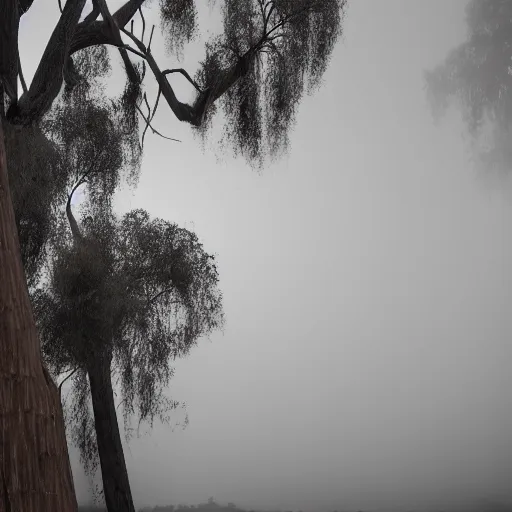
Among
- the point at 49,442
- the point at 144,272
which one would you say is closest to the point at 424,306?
the point at 144,272

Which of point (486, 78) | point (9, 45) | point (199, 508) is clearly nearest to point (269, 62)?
point (9, 45)

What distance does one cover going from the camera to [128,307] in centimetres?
586

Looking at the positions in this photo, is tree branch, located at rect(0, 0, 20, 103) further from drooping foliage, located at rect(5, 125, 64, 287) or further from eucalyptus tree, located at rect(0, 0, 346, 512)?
drooping foliage, located at rect(5, 125, 64, 287)

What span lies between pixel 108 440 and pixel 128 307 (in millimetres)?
1257

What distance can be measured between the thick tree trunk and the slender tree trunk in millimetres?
4647

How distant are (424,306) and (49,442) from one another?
20.4 m

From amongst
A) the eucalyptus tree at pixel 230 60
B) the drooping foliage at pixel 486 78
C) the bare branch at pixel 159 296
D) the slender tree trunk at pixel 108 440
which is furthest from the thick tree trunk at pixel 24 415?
the drooping foliage at pixel 486 78

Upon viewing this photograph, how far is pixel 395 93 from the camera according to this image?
867 inches

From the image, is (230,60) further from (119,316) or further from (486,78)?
(486,78)

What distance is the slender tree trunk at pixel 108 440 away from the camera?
19.3 feet

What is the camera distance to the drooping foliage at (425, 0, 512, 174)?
569 inches

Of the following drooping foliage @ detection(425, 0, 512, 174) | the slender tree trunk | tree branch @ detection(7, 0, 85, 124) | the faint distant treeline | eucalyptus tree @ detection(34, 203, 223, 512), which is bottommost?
the faint distant treeline

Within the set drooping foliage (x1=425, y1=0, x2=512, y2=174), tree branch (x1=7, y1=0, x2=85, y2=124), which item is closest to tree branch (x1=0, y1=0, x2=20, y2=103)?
tree branch (x1=7, y1=0, x2=85, y2=124)

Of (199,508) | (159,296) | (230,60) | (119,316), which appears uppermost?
(230,60)
